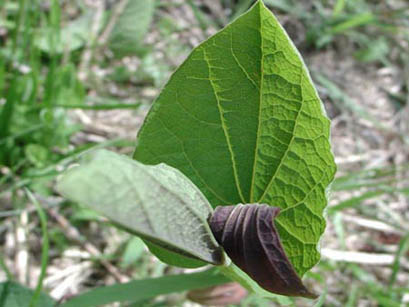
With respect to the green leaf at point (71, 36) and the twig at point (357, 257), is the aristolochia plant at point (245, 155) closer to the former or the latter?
the twig at point (357, 257)

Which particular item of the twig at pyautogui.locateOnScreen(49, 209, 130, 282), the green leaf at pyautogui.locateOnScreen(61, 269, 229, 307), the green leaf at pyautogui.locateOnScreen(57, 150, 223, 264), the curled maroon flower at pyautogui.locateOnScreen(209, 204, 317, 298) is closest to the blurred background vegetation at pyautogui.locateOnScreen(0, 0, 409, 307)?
the twig at pyautogui.locateOnScreen(49, 209, 130, 282)

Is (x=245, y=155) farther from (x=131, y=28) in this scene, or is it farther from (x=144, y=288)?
(x=131, y=28)

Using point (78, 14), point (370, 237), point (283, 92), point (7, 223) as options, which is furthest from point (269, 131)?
point (78, 14)

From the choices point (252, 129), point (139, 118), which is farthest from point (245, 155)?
point (139, 118)

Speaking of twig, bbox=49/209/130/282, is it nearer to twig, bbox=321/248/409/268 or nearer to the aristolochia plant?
twig, bbox=321/248/409/268

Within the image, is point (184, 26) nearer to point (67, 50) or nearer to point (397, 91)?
point (67, 50)

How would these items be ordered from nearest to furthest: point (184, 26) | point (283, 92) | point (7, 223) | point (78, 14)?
point (283, 92) < point (7, 223) < point (78, 14) < point (184, 26)
